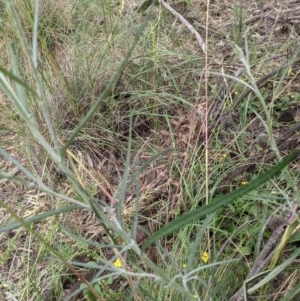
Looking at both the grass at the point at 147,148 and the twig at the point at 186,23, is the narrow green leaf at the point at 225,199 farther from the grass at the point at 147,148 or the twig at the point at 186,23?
the twig at the point at 186,23

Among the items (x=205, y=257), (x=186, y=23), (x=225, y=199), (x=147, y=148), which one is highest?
(x=225, y=199)

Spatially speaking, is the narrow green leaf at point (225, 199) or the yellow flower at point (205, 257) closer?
the narrow green leaf at point (225, 199)

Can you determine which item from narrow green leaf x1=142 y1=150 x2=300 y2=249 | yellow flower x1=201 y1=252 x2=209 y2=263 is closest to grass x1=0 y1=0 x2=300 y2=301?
yellow flower x1=201 y1=252 x2=209 y2=263

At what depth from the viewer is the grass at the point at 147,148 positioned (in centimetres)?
154

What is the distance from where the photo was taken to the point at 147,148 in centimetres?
198

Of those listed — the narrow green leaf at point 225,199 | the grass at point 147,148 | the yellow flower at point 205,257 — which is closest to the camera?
the narrow green leaf at point 225,199

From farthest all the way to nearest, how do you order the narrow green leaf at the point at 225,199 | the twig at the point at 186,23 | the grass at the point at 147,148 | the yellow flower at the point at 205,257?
1. the twig at the point at 186,23
2. the grass at the point at 147,148
3. the yellow flower at the point at 205,257
4. the narrow green leaf at the point at 225,199

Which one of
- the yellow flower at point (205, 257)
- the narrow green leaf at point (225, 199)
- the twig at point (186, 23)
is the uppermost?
the narrow green leaf at point (225, 199)

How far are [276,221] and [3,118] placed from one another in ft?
4.06

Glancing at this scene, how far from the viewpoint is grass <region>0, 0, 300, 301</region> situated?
154cm

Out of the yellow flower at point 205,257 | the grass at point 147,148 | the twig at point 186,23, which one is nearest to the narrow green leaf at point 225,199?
the grass at point 147,148

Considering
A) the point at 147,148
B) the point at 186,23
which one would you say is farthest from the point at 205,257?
the point at 186,23

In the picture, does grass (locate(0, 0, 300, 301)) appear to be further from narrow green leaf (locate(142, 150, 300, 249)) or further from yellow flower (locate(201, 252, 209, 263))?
narrow green leaf (locate(142, 150, 300, 249))

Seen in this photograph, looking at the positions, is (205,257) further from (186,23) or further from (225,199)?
(186,23)
